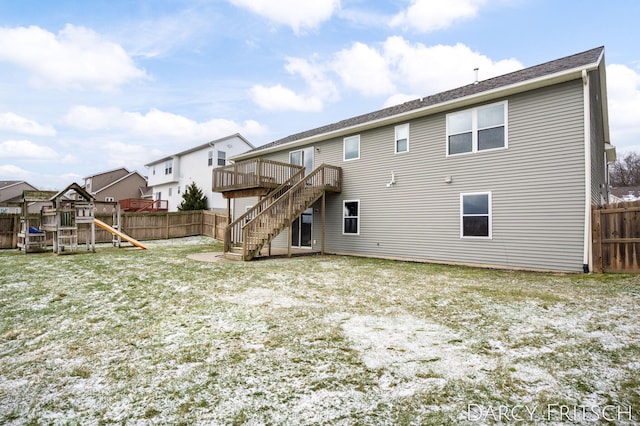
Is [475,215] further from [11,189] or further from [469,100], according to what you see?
[11,189]

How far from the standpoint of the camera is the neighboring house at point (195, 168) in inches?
1069

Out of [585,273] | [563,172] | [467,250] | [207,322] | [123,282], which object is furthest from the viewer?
[467,250]

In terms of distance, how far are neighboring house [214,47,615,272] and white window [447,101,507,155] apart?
3cm

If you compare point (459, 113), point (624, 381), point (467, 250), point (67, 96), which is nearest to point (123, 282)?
point (624, 381)

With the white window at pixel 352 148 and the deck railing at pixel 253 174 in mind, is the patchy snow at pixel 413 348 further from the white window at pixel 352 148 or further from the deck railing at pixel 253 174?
the white window at pixel 352 148

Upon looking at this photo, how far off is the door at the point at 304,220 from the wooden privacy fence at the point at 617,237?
1038 cm

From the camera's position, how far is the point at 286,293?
642 centimetres

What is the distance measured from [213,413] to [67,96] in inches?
831

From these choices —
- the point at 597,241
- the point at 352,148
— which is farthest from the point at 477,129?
the point at 352,148

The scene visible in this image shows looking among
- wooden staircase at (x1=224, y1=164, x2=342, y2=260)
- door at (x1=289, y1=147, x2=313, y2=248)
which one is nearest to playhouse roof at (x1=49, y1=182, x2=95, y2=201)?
wooden staircase at (x1=224, y1=164, x2=342, y2=260)

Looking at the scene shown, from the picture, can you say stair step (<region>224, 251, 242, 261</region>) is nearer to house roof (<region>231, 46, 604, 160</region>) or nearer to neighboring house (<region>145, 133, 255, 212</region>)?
house roof (<region>231, 46, 604, 160</region>)

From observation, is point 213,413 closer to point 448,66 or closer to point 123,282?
point 123,282

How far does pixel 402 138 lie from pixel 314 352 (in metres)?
10.0

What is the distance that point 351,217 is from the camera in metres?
13.7
